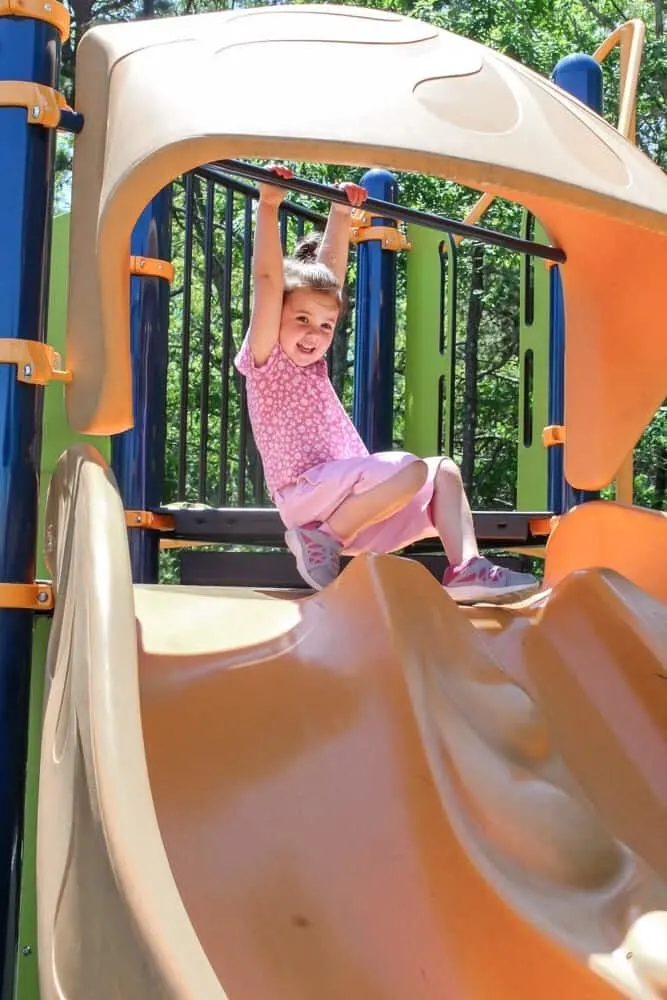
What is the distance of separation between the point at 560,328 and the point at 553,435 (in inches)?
13.9

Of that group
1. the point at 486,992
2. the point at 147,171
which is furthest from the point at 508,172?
the point at 486,992

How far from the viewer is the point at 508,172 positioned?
64.4 inches

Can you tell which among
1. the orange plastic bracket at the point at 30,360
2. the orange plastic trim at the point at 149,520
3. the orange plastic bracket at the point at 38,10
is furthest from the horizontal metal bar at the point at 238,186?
the orange plastic bracket at the point at 30,360

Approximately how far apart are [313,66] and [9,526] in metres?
0.94

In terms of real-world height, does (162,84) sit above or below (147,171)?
above

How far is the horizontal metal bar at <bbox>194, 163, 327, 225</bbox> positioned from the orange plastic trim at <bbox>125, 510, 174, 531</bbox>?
0.92 m

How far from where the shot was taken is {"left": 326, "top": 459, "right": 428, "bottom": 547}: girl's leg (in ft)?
8.70

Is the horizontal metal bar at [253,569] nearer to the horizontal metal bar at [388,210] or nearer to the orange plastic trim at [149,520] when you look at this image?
the orange plastic trim at [149,520]

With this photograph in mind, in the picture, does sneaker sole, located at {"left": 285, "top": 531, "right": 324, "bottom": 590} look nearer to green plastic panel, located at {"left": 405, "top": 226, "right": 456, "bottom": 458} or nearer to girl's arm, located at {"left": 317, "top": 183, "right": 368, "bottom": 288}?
girl's arm, located at {"left": 317, "top": 183, "right": 368, "bottom": 288}

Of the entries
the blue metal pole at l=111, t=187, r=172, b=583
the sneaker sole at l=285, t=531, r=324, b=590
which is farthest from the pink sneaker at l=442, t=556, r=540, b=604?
the blue metal pole at l=111, t=187, r=172, b=583

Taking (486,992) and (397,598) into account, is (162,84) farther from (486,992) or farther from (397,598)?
(486,992)

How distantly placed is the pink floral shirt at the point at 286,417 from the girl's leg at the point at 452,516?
22cm

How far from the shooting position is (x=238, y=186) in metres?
3.90

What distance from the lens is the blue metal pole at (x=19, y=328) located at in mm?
2053
